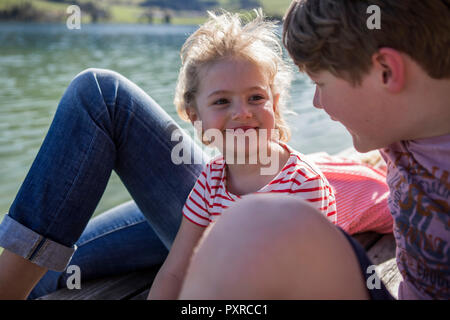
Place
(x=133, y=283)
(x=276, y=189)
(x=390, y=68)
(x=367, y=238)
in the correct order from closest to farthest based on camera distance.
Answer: (x=390, y=68)
(x=276, y=189)
(x=133, y=283)
(x=367, y=238)

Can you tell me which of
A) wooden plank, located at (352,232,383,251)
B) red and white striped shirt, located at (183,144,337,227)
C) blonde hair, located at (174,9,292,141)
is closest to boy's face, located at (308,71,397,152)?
red and white striped shirt, located at (183,144,337,227)

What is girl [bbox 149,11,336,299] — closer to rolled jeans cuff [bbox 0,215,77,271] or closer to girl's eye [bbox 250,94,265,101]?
girl's eye [bbox 250,94,265,101]

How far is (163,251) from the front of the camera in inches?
77.2

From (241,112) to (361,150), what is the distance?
446 millimetres

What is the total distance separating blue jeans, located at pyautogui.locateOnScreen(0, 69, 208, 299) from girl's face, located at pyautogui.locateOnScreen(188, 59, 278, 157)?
255 millimetres

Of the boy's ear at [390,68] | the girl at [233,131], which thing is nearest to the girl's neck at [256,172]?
the girl at [233,131]

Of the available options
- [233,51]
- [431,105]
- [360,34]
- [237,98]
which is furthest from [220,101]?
[431,105]

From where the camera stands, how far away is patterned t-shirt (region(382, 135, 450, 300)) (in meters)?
1.03

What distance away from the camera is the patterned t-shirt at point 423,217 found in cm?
103

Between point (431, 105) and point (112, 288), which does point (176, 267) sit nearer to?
point (112, 288)

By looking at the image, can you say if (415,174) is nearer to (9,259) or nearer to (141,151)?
(141,151)

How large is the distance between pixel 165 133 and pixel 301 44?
2.39 ft

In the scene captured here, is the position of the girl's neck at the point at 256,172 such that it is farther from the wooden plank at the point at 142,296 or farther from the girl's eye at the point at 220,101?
the wooden plank at the point at 142,296

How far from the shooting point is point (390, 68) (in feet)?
3.47
